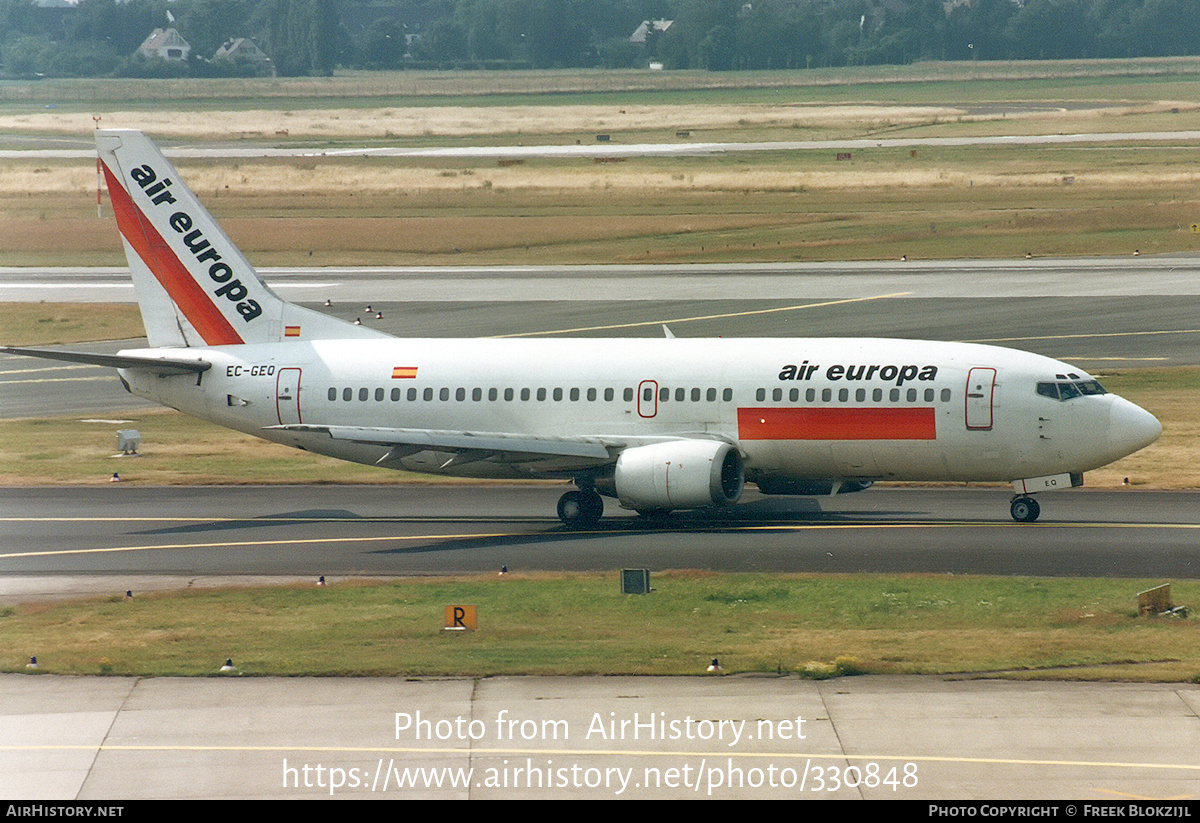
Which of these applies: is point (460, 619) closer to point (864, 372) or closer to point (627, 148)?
point (864, 372)

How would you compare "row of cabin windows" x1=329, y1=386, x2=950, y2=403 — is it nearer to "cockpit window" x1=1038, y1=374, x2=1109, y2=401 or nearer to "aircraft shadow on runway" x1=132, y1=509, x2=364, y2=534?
"cockpit window" x1=1038, y1=374, x2=1109, y2=401

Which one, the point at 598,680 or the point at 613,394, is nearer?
the point at 598,680

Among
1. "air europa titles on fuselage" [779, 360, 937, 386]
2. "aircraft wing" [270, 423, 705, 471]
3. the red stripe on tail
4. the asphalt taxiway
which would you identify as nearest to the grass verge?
the asphalt taxiway

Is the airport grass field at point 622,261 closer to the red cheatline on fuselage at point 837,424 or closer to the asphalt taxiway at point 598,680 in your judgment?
the asphalt taxiway at point 598,680

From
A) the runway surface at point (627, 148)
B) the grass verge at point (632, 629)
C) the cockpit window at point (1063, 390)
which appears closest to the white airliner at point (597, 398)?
the cockpit window at point (1063, 390)

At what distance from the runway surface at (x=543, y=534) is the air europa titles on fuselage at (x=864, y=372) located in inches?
148

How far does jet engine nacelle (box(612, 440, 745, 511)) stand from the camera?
39812 millimetres

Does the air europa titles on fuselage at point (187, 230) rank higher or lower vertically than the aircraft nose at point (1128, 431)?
higher

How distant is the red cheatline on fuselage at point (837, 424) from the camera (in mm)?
40156

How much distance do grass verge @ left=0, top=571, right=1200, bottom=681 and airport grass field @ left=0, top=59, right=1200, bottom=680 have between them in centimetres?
9

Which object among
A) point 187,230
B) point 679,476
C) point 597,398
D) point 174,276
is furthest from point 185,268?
point 679,476

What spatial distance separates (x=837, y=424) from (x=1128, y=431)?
708cm

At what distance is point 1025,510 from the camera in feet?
133

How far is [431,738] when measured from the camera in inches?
886
